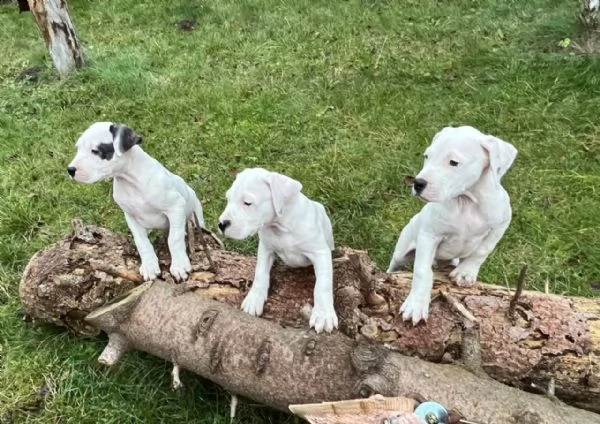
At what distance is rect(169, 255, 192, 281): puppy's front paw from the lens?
4.12 metres

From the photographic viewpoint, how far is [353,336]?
3631 millimetres

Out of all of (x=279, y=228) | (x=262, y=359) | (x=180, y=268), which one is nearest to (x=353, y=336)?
(x=262, y=359)

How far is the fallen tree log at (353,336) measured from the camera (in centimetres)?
323

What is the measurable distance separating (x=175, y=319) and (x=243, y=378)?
0.57 meters

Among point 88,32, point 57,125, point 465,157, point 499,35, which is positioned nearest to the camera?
point 465,157

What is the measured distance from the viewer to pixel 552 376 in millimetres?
3457

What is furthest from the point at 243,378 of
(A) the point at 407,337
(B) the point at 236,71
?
(B) the point at 236,71

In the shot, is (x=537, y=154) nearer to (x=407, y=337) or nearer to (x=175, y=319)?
(x=407, y=337)

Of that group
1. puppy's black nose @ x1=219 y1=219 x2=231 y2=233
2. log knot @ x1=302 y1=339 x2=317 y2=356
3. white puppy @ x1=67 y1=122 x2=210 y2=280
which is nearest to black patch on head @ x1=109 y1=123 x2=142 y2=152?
white puppy @ x1=67 y1=122 x2=210 y2=280

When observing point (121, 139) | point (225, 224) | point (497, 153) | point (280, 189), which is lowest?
point (225, 224)

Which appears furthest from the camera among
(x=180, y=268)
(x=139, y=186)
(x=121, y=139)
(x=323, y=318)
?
(x=180, y=268)

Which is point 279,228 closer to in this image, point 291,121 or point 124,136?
point 124,136

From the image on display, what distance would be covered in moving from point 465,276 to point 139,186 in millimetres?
2106

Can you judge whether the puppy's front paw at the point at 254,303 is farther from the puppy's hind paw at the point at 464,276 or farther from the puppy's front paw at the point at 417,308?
the puppy's hind paw at the point at 464,276
